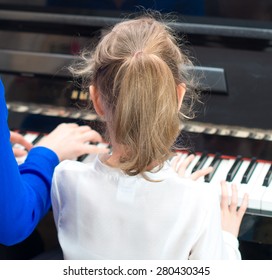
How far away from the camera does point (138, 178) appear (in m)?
1.72

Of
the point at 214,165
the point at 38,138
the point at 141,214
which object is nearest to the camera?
the point at 141,214

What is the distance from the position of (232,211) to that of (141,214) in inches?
13.3

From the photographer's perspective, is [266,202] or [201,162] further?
[201,162]

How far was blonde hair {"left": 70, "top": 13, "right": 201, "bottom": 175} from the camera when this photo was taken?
5.32 feet

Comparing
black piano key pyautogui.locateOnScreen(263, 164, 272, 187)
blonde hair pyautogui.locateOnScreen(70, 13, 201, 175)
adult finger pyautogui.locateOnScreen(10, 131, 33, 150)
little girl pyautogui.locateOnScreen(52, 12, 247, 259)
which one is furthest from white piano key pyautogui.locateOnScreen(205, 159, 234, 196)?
adult finger pyautogui.locateOnScreen(10, 131, 33, 150)

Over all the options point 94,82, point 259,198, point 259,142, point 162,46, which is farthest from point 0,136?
point 259,142

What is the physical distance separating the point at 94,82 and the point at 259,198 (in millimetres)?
576

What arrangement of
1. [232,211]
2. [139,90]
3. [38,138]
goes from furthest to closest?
1. [38,138]
2. [232,211]
3. [139,90]

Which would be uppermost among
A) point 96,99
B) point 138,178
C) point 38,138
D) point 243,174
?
point 96,99

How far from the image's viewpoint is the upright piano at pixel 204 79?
85.8 inches

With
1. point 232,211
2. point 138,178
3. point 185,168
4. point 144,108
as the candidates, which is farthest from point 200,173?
point 144,108

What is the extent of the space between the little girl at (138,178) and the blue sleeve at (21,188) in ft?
0.23

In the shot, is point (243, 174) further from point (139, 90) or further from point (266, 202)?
point (139, 90)

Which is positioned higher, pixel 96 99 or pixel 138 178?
pixel 96 99
